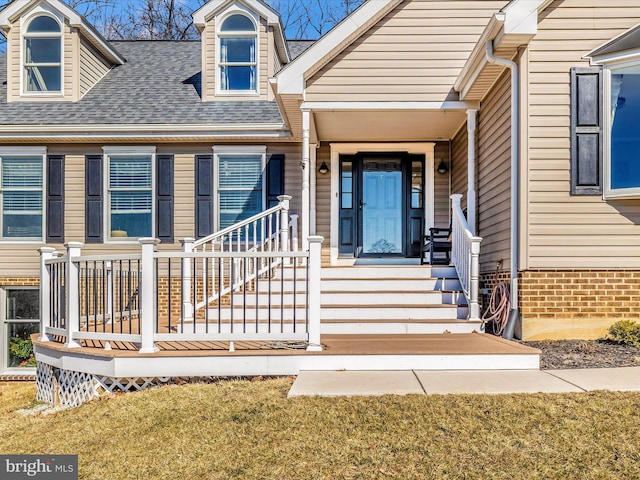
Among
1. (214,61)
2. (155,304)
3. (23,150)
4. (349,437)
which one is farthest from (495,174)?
(23,150)

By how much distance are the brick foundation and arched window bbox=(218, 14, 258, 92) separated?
6158 mm

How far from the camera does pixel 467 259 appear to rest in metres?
6.69

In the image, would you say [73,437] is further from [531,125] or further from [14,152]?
[14,152]

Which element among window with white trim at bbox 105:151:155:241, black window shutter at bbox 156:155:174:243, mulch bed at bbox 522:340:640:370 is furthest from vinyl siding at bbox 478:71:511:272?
window with white trim at bbox 105:151:155:241

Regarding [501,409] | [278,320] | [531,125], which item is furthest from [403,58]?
[501,409]

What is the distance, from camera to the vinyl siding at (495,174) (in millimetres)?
6332

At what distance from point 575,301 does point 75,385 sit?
4979 millimetres

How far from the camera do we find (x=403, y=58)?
24.7 ft

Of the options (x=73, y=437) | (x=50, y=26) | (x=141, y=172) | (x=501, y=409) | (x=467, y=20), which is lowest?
(x=73, y=437)

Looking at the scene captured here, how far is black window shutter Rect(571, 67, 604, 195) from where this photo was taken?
575 centimetres

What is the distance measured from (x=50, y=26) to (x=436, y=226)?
7.56 metres

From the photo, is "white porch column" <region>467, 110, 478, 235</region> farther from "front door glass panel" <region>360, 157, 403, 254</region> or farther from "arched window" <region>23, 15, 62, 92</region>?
"arched window" <region>23, 15, 62, 92</region>

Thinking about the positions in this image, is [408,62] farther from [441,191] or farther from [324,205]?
[324,205]

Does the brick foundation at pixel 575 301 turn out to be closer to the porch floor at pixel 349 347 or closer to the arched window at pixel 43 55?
the porch floor at pixel 349 347
